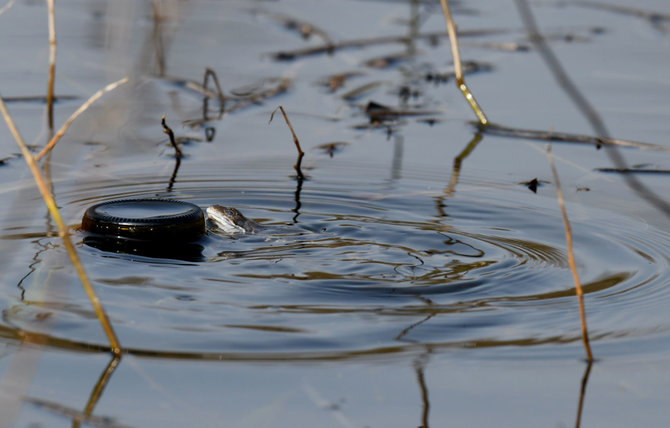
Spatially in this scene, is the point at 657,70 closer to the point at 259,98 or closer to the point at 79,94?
the point at 259,98

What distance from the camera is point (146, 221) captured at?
461cm

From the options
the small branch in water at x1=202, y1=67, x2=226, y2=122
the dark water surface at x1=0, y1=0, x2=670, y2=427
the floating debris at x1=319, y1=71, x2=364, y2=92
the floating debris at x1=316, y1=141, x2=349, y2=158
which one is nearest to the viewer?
the dark water surface at x1=0, y1=0, x2=670, y2=427

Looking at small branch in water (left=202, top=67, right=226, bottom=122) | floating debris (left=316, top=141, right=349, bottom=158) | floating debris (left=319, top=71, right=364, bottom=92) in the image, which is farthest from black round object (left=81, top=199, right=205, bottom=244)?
floating debris (left=319, top=71, right=364, bottom=92)

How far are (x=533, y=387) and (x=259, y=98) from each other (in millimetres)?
4714

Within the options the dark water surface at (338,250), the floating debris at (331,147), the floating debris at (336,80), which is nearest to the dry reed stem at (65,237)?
the dark water surface at (338,250)

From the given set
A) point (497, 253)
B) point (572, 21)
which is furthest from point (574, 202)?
point (572, 21)

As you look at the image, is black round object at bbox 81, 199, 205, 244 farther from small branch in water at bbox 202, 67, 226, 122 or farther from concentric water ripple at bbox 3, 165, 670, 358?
small branch in water at bbox 202, 67, 226, 122

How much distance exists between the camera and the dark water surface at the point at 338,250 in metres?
2.98

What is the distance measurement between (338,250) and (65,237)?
2.04 meters

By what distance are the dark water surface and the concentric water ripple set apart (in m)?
0.01

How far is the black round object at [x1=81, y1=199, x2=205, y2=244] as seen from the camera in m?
4.59

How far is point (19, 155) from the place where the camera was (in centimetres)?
582

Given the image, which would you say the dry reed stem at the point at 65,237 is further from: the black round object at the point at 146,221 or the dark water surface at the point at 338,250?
the black round object at the point at 146,221

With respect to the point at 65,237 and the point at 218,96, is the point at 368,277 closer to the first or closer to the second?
the point at 65,237
